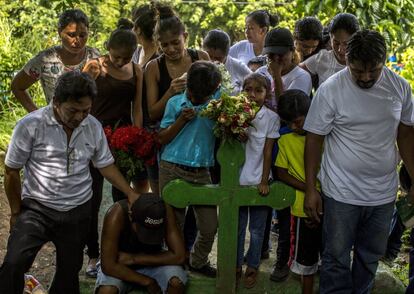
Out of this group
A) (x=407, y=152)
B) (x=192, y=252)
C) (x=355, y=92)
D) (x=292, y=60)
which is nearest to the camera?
(x=355, y=92)

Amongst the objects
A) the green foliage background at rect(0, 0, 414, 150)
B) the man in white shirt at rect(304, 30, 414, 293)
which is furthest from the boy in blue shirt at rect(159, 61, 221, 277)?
the green foliage background at rect(0, 0, 414, 150)

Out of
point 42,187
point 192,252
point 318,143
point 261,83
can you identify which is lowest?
point 192,252

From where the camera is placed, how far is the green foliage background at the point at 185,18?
6.88 metres

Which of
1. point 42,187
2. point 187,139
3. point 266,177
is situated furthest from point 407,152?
point 42,187

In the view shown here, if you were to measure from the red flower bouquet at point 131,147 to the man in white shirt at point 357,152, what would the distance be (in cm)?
108

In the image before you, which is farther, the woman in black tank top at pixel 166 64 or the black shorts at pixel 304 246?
the woman in black tank top at pixel 166 64

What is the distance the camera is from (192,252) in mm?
4574

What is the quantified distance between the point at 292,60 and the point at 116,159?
158 cm

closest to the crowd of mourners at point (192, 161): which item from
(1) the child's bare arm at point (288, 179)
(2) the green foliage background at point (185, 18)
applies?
Result: (1) the child's bare arm at point (288, 179)

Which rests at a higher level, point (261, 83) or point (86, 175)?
point (261, 83)

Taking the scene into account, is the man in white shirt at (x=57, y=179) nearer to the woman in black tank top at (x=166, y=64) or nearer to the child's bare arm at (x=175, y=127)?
the child's bare arm at (x=175, y=127)

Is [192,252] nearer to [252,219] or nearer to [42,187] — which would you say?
[252,219]

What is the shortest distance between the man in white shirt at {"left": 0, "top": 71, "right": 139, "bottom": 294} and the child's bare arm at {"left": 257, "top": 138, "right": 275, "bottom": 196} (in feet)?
2.80

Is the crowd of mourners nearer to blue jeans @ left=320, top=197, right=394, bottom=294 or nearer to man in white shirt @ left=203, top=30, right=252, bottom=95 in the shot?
blue jeans @ left=320, top=197, right=394, bottom=294
